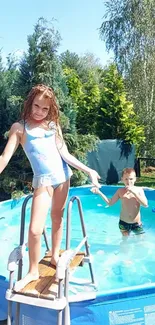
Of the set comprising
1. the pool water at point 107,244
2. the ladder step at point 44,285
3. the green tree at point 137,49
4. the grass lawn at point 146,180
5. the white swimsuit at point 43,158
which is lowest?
the pool water at point 107,244

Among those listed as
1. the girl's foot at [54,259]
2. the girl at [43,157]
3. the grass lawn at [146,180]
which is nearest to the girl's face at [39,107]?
the girl at [43,157]

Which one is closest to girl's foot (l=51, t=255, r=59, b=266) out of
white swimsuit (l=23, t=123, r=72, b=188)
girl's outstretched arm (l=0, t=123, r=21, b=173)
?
white swimsuit (l=23, t=123, r=72, b=188)

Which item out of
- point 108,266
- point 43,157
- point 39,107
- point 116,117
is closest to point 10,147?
point 43,157

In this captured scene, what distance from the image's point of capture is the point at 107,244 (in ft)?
18.9

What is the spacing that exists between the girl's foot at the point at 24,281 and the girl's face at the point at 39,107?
43.6 inches

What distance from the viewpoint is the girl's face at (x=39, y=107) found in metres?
2.60

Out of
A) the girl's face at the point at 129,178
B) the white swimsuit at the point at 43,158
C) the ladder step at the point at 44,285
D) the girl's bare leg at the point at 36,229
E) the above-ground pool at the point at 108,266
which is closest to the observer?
the ladder step at the point at 44,285

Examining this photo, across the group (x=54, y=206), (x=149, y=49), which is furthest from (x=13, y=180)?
Answer: (x=149, y=49)

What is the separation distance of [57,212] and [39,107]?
2.58 feet

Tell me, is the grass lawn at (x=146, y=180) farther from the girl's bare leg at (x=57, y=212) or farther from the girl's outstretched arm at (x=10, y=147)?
the girl's outstretched arm at (x=10, y=147)

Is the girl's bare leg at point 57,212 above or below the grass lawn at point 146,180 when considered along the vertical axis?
above

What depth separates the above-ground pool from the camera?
2.87m

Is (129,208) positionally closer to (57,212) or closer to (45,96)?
(57,212)

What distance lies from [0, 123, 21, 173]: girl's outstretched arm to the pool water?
1.33 metres
